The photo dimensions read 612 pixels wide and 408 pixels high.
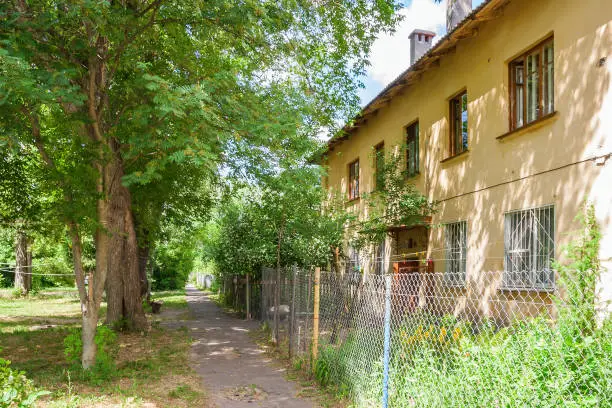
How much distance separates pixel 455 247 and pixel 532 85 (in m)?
4.03

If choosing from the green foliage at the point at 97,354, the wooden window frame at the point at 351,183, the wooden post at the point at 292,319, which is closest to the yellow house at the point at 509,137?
the wooden post at the point at 292,319

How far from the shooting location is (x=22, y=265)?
29.0 meters

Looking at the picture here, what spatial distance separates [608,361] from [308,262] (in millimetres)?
13011

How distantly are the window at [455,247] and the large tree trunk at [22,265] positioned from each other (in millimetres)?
24047

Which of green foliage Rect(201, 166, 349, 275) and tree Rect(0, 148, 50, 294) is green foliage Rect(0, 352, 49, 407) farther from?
green foliage Rect(201, 166, 349, 275)

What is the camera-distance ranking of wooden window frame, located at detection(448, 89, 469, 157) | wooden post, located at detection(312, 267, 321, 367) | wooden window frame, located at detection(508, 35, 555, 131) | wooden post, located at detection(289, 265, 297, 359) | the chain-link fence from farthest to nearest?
wooden window frame, located at detection(448, 89, 469, 157)
wooden post, located at detection(289, 265, 297, 359)
wooden window frame, located at detection(508, 35, 555, 131)
wooden post, located at detection(312, 267, 321, 367)
the chain-link fence

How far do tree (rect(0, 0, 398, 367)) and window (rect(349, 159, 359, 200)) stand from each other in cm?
956

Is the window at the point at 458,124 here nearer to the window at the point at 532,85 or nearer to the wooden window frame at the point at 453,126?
the wooden window frame at the point at 453,126

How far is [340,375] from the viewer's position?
7.15 meters

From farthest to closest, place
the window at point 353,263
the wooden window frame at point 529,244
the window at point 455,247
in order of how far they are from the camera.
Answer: the window at point 353,263 < the window at point 455,247 < the wooden window frame at point 529,244

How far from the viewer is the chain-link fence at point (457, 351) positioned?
412 cm

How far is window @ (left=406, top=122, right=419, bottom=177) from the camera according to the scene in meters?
14.8

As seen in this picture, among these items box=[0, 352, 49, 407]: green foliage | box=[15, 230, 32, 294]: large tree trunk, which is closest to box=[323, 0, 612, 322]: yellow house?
box=[0, 352, 49, 407]: green foliage

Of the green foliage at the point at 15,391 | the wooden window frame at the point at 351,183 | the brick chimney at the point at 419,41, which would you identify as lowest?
the green foliage at the point at 15,391
